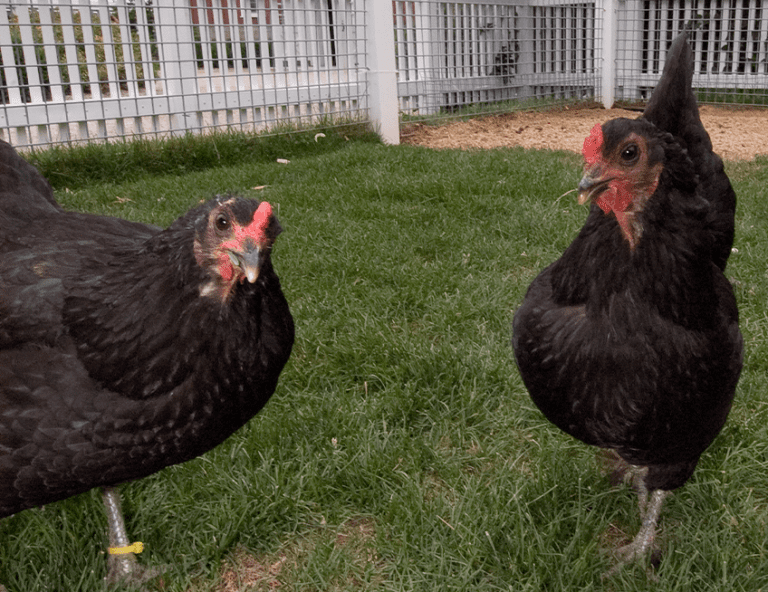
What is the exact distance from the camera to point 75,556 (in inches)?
80.9

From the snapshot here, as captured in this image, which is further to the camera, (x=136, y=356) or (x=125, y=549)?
(x=125, y=549)

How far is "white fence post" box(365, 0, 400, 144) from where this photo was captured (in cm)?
717

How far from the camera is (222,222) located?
Answer: 5.26 feet

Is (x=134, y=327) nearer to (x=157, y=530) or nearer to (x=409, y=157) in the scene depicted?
(x=157, y=530)

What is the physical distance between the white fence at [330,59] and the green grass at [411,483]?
11.6ft

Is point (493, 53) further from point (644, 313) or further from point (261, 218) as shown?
point (261, 218)

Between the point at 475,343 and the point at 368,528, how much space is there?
1145mm

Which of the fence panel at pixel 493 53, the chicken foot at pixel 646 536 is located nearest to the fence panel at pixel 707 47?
the fence panel at pixel 493 53

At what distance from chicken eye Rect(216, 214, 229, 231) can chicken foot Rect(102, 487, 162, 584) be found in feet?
3.20

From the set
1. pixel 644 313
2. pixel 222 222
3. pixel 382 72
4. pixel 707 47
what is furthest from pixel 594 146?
pixel 707 47

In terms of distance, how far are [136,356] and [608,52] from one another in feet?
33.4

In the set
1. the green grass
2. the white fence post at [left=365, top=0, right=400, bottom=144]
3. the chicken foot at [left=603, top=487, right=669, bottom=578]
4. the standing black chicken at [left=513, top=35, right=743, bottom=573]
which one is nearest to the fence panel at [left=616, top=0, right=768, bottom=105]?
the white fence post at [left=365, top=0, right=400, bottom=144]

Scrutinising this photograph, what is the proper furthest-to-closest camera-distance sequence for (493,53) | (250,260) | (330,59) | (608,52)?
(608,52) → (493,53) → (330,59) → (250,260)

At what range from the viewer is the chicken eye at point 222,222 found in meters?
1.60
